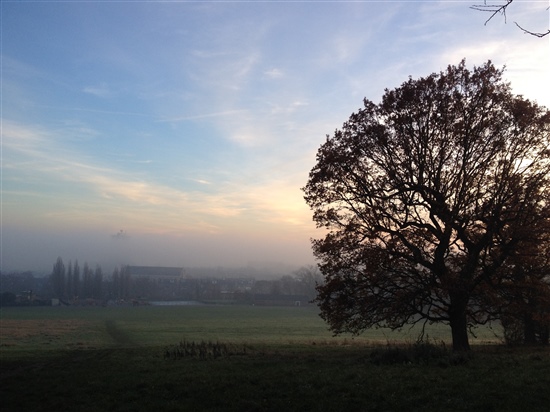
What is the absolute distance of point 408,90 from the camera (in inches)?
793

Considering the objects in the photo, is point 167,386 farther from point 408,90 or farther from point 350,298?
point 408,90

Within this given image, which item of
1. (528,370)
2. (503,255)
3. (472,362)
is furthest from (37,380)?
(503,255)

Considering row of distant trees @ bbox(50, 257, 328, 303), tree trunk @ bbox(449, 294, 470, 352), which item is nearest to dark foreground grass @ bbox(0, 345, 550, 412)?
tree trunk @ bbox(449, 294, 470, 352)

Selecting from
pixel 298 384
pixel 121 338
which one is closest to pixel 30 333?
pixel 121 338

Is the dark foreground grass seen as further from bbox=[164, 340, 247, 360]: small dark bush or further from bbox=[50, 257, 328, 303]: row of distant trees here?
bbox=[50, 257, 328, 303]: row of distant trees

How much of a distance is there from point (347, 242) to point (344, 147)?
184 inches

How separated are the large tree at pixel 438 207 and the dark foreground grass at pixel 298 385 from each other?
3.52 metres

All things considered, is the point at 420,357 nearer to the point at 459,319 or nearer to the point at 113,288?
the point at 459,319

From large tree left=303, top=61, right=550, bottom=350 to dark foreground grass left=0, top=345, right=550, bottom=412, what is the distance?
3518 mm

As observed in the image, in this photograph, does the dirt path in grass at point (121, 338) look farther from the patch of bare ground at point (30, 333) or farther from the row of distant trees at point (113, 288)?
the row of distant trees at point (113, 288)

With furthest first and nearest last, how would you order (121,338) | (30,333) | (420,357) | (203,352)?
(30,333) < (121,338) < (203,352) < (420,357)

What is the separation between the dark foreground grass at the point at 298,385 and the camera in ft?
33.4

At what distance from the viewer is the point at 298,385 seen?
39.8 ft

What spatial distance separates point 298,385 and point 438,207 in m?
10.6
